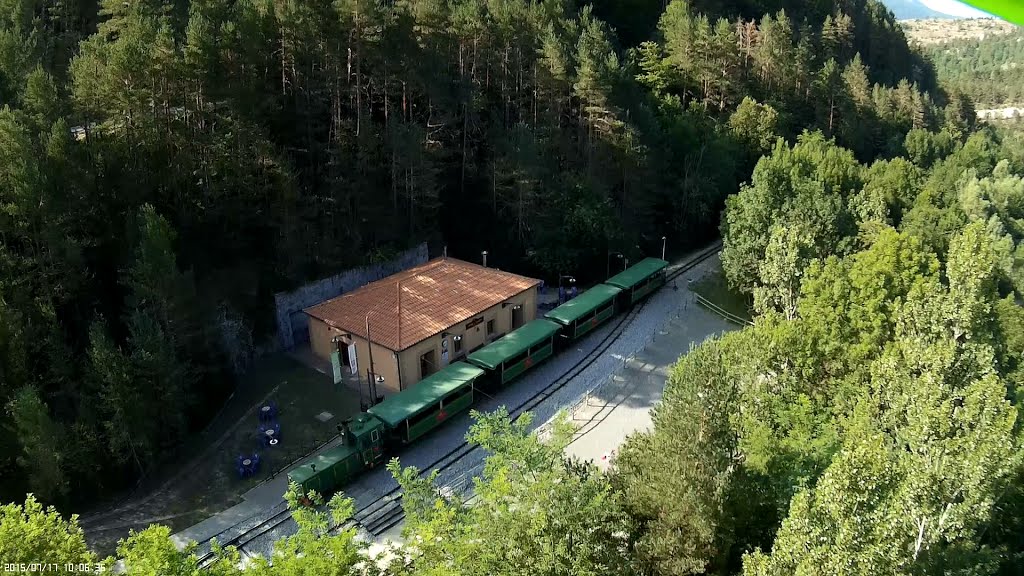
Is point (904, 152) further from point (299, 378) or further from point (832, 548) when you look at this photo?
point (832, 548)

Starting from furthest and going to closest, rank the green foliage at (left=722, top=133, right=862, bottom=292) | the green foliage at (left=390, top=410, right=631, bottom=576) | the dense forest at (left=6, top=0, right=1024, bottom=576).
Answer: the green foliage at (left=722, top=133, right=862, bottom=292)
the dense forest at (left=6, top=0, right=1024, bottom=576)
the green foliage at (left=390, top=410, right=631, bottom=576)

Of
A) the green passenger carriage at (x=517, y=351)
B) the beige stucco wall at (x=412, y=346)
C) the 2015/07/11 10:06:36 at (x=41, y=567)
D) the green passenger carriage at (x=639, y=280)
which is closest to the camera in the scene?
the 2015/07/11 10:06:36 at (x=41, y=567)

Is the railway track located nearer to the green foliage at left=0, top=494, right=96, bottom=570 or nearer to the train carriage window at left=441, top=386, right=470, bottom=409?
the train carriage window at left=441, top=386, right=470, bottom=409

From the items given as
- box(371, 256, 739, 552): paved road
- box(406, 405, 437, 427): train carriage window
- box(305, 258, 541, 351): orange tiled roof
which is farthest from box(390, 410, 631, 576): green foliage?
box(305, 258, 541, 351): orange tiled roof

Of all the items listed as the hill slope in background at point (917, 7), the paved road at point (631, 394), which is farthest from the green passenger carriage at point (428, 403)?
the hill slope in background at point (917, 7)

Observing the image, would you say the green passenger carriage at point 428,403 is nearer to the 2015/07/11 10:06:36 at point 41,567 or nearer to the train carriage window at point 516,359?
the train carriage window at point 516,359

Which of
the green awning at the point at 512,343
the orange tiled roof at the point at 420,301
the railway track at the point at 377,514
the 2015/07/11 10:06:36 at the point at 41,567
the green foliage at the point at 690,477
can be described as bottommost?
the railway track at the point at 377,514

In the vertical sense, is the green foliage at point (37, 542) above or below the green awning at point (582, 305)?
above

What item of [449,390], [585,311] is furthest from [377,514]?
[585,311]
